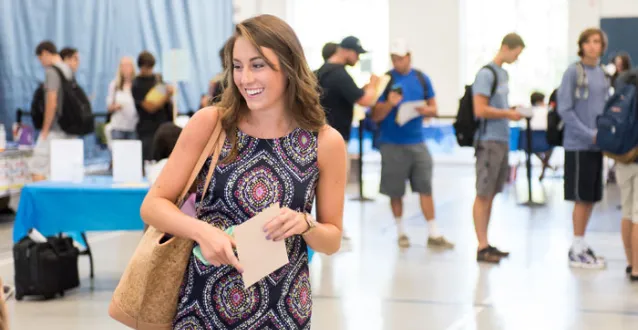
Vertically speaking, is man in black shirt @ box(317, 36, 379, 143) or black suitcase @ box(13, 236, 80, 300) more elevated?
man in black shirt @ box(317, 36, 379, 143)

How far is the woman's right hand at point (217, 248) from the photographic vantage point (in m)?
2.13

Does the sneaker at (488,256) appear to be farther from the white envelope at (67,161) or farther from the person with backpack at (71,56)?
the person with backpack at (71,56)

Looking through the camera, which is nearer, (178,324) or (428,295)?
(178,324)

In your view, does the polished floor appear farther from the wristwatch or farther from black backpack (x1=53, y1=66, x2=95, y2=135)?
the wristwatch

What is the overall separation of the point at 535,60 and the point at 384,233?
9.90 metres

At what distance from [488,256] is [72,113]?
13.4ft

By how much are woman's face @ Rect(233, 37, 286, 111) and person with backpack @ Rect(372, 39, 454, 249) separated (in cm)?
588

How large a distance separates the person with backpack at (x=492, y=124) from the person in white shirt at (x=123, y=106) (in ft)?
17.1

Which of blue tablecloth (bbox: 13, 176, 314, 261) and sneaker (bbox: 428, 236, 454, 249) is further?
sneaker (bbox: 428, 236, 454, 249)

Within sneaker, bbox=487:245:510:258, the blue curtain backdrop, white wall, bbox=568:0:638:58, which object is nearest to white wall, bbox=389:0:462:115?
white wall, bbox=568:0:638:58

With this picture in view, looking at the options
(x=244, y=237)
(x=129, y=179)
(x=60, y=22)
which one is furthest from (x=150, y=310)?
(x=60, y=22)

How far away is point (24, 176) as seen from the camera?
9.88 meters

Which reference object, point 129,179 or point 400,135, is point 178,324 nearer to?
point 129,179

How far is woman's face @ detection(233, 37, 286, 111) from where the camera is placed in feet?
7.39
